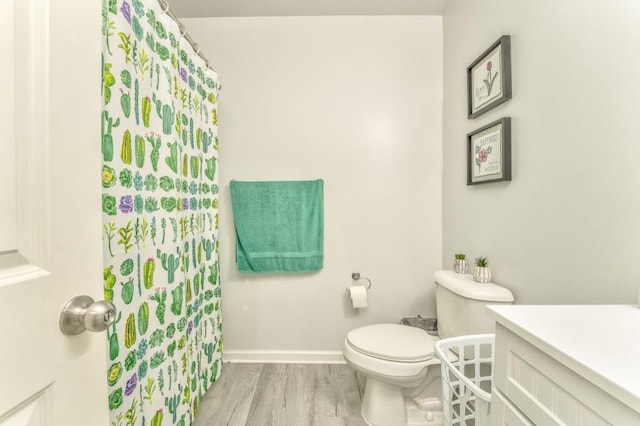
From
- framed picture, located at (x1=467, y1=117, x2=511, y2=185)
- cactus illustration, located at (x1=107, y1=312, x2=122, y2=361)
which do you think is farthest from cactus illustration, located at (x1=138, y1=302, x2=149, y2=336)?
framed picture, located at (x1=467, y1=117, x2=511, y2=185)

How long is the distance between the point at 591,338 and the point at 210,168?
170 cm

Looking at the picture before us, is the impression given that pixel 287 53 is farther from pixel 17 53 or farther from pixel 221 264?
pixel 17 53

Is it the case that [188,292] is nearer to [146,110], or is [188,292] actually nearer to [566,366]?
[146,110]

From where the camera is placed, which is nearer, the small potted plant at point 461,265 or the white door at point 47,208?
the white door at point 47,208

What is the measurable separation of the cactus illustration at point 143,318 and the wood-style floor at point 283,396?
30.5 inches

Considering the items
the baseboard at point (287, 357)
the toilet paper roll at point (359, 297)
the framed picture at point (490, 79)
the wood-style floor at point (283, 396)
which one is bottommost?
the wood-style floor at point (283, 396)

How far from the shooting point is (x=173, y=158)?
4.15 feet

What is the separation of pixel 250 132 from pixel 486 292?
1.68 meters

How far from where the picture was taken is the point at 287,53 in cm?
201

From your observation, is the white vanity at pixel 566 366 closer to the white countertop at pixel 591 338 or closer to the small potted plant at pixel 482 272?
the white countertop at pixel 591 338

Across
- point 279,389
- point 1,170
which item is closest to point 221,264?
point 279,389

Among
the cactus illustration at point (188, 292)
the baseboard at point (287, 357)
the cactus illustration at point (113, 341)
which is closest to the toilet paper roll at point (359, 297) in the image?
the baseboard at point (287, 357)

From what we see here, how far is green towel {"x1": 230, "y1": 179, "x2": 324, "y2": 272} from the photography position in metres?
1.97

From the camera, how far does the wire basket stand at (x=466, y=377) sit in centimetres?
85
